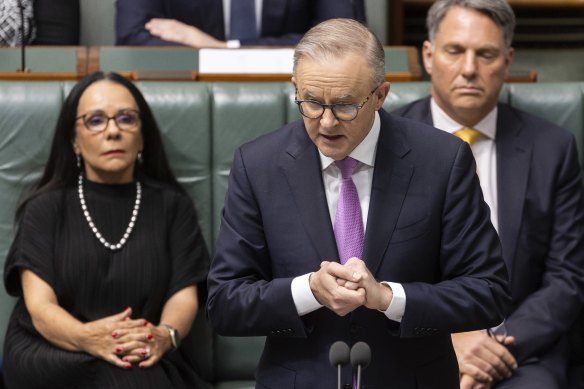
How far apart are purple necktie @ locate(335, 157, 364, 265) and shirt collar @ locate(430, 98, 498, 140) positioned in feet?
3.17

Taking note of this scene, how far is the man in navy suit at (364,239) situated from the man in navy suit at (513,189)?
0.74 metres

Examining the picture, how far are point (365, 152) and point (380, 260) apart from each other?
0.21 metres

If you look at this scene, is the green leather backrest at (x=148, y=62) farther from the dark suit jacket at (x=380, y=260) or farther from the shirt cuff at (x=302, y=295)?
the shirt cuff at (x=302, y=295)

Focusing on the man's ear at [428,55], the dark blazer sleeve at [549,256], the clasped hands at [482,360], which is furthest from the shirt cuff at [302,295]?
the man's ear at [428,55]

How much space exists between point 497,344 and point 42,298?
1.13 meters

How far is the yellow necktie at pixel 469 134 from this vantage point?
2.93 meters

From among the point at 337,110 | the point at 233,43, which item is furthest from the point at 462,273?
the point at 233,43

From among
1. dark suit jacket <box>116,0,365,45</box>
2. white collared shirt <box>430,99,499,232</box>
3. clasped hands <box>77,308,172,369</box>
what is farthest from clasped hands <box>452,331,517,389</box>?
dark suit jacket <box>116,0,365,45</box>

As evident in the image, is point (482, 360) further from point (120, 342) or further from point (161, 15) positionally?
point (161, 15)

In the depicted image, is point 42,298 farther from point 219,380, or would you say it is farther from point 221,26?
point 221,26

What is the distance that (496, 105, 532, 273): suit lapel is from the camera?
279cm

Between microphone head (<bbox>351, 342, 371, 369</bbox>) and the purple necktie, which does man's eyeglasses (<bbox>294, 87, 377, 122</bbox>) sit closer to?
the purple necktie

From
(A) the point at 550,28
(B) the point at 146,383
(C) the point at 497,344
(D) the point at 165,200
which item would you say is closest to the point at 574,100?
(C) the point at 497,344

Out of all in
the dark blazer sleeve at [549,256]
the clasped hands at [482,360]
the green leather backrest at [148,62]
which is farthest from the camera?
the green leather backrest at [148,62]
